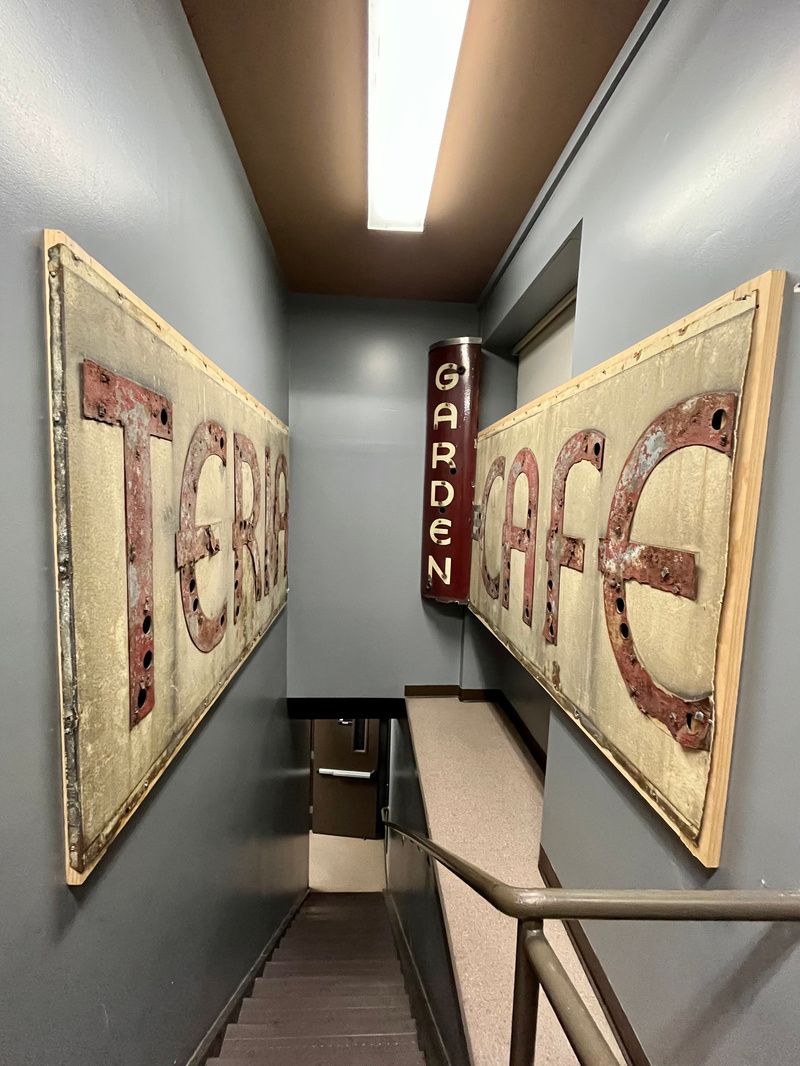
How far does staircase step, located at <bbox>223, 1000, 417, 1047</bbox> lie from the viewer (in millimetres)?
1694

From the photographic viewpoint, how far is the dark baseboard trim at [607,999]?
3.24 feet

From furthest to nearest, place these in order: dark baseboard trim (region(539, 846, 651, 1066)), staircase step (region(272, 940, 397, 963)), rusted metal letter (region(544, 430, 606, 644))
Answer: staircase step (region(272, 940, 397, 963)) < rusted metal letter (region(544, 430, 606, 644)) < dark baseboard trim (region(539, 846, 651, 1066))

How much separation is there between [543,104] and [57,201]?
4.54 feet

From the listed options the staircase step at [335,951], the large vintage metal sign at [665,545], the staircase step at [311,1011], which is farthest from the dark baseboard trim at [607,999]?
the staircase step at [335,951]

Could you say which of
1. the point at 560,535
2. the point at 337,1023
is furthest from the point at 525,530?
the point at 337,1023

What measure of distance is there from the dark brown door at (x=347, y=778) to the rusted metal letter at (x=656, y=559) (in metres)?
4.95

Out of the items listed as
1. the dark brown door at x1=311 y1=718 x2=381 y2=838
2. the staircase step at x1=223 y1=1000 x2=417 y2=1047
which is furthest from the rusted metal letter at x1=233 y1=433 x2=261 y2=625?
the dark brown door at x1=311 y1=718 x2=381 y2=838

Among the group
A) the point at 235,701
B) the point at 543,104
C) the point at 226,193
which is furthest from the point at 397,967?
the point at 543,104

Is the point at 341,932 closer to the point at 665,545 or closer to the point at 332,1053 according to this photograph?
the point at 332,1053

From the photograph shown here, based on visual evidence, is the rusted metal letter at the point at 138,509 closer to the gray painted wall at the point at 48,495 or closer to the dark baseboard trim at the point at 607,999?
the gray painted wall at the point at 48,495

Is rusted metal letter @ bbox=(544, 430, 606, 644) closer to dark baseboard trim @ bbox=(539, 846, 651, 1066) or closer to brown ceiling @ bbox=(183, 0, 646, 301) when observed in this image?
dark baseboard trim @ bbox=(539, 846, 651, 1066)

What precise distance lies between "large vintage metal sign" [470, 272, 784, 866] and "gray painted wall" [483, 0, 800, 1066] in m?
0.04

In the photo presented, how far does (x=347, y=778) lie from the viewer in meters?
5.51

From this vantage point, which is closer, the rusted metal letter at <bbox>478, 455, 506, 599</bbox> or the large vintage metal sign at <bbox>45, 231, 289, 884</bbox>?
the large vintage metal sign at <bbox>45, 231, 289, 884</bbox>
